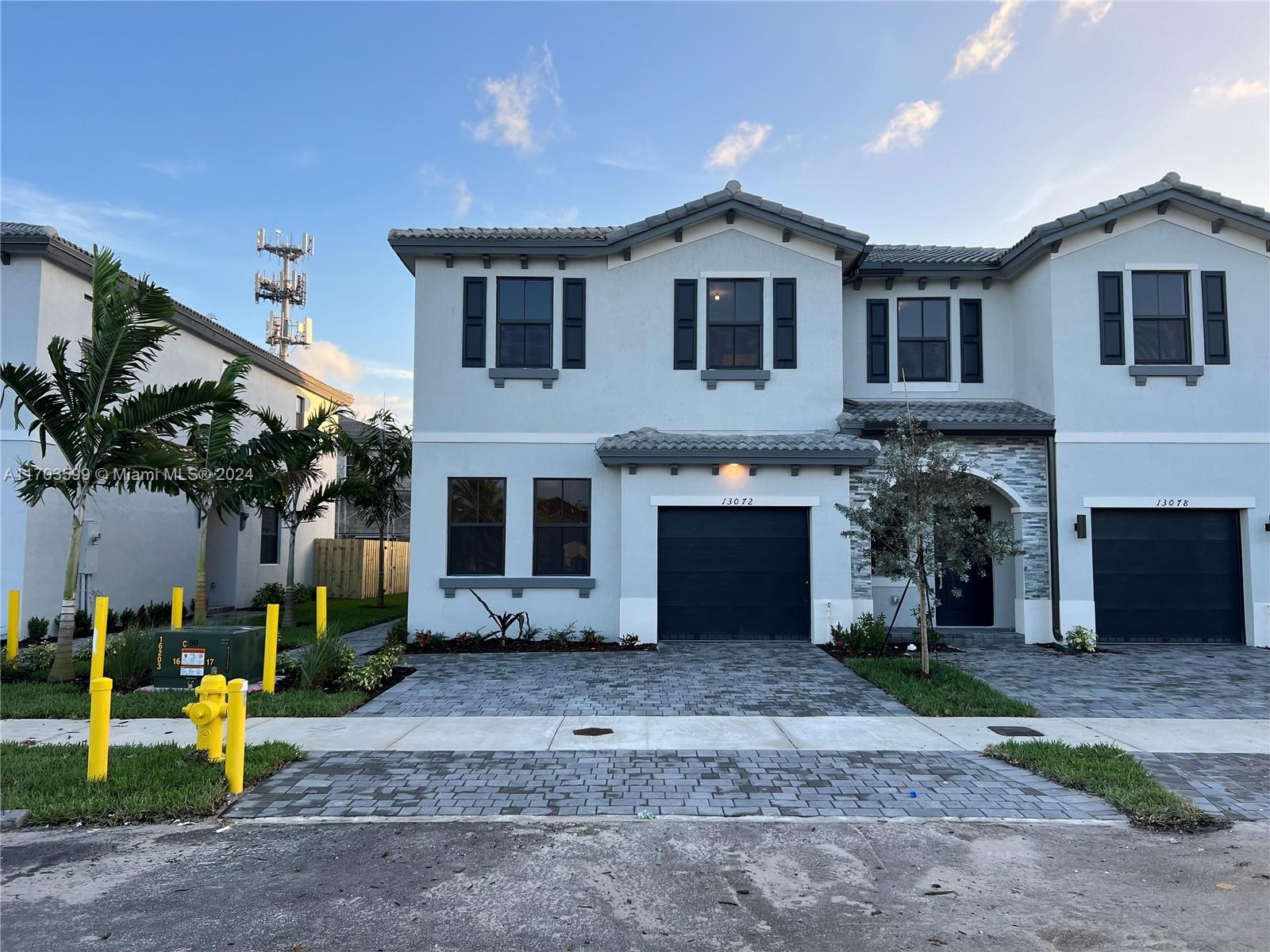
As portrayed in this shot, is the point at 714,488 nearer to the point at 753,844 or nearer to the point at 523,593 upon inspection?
the point at 523,593

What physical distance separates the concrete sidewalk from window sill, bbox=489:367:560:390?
749 centimetres

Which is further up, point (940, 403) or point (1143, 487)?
point (940, 403)

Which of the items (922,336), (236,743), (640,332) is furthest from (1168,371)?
→ (236,743)

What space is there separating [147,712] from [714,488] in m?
9.21

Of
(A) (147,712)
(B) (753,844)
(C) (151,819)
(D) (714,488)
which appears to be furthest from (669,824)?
(D) (714,488)

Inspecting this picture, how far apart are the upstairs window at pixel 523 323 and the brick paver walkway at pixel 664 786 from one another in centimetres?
904

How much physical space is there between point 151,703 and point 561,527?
7.17 m

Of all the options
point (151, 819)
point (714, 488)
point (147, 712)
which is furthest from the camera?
point (714, 488)

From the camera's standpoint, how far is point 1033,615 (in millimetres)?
14883

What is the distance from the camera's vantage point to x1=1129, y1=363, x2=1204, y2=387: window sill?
48.3 ft

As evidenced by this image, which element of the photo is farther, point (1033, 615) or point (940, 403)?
point (940, 403)

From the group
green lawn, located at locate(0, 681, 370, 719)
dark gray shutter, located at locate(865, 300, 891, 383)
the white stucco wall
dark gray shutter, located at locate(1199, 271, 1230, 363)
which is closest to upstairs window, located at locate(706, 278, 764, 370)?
dark gray shutter, located at locate(865, 300, 891, 383)

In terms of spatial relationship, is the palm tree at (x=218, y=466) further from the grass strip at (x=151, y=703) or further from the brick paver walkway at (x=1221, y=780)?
the brick paver walkway at (x=1221, y=780)

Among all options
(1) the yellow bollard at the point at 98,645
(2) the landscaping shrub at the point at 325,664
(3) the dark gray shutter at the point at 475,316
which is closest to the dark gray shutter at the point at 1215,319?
(3) the dark gray shutter at the point at 475,316
